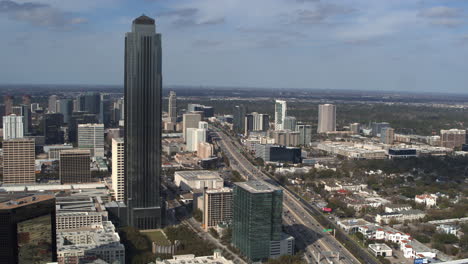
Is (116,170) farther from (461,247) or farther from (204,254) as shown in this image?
(461,247)

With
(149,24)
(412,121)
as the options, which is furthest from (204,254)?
(412,121)

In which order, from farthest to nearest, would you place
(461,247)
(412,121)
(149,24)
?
1. (412,121)
2. (149,24)
3. (461,247)

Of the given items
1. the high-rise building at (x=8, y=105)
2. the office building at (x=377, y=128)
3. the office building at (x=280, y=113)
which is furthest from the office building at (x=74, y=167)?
the office building at (x=377, y=128)

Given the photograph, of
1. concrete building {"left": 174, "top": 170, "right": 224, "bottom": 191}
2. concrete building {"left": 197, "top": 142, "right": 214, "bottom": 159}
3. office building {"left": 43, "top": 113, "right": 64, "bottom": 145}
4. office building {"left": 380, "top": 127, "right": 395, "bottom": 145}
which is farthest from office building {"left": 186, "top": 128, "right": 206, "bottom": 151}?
office building {"left": 380, "top": 127, "right": 395, "bottom": 145}

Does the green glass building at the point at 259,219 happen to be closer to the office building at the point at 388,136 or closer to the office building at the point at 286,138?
the office building at the point at 286,138

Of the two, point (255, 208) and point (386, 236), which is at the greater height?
point (255, 208)

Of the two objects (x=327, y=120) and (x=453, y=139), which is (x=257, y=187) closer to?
(x=453, y=139)

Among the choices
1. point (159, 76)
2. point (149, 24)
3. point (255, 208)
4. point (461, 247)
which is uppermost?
point (149, 24)
